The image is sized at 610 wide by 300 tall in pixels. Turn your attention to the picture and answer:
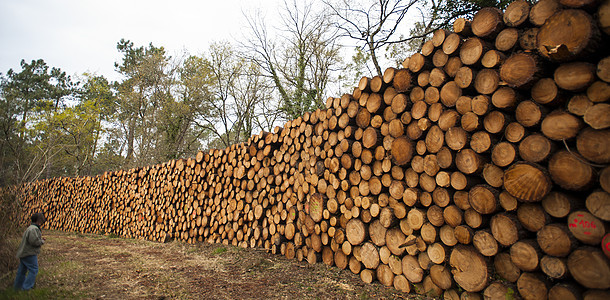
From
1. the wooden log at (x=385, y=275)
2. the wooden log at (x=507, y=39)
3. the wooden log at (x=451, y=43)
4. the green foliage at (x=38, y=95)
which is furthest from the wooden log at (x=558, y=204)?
the green foliage at (x=38, y=95)

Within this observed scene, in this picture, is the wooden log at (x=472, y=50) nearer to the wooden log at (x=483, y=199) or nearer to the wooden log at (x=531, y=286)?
the wooden log at (x=483, y=199)

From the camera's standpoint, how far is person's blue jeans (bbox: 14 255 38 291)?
12.5 ft

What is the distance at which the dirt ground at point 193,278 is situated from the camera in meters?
3.54

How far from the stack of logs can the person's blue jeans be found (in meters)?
3.13

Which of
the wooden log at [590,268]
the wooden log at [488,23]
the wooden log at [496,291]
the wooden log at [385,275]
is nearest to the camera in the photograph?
the wooden log at [590,268]

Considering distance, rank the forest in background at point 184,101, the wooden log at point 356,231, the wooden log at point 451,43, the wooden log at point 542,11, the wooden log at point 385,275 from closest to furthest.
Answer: the wooden log at point 542,11 < the wooden log at point 451,43 < the wooden log at point 385,275 < the wooden log at point 356,231 < the forest in background at point 184,101

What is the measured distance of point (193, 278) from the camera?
4.23 meters

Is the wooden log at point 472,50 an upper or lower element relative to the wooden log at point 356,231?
upper

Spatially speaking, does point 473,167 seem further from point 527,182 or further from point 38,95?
point 38,95

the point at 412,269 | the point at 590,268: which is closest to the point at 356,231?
the point at 412,269

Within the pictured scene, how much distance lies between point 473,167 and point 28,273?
5136 millimetres

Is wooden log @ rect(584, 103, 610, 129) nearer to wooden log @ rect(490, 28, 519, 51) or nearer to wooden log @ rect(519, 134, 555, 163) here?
wooden log @ rect(519, 134, 555, 163)

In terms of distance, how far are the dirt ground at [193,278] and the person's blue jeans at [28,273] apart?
4.5 inches

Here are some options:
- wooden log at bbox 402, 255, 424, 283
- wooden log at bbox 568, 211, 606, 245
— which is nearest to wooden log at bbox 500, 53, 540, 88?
wooden log at bbox 568, 211, 606, 245
